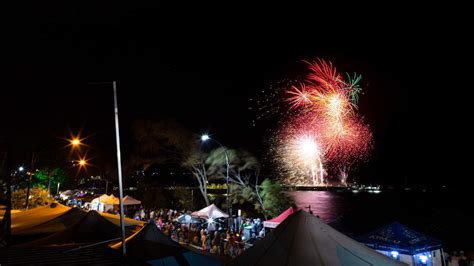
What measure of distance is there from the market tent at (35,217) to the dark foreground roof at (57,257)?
10.5m

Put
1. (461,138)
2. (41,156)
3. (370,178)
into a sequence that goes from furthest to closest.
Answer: (370,178) → (461,138) → (41,156)

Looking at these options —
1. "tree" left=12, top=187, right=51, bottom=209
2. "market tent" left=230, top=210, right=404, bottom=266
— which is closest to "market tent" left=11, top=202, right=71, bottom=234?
"tree" left=12, top=187, right=51, bottom=209

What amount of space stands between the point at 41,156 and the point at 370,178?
158231 mm

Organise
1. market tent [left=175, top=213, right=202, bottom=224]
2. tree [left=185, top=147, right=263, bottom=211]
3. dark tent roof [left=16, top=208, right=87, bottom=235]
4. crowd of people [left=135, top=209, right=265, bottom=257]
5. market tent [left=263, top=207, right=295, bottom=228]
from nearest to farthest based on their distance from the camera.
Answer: dark tent roof [left=16, top=208, right=87, bottom=235] < market tent [left=263, top=207, right=295, bottom=228] < crowd of people [left=135, top=209, right=265, bottom=257] < market tent [left=175, top=213, right=202, bottom=224] < tree [left=185, top=147, right=263, bottom=211]

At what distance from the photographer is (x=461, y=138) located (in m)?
108

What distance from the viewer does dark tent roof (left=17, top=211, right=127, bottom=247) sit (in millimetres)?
11539

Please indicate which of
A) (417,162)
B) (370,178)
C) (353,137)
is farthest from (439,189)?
(353,137)

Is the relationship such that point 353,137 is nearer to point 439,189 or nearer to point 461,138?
point 461,138

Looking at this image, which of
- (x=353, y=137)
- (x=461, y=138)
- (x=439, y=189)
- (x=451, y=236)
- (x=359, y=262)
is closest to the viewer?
(x=359, y=262)

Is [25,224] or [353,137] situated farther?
[353,137]

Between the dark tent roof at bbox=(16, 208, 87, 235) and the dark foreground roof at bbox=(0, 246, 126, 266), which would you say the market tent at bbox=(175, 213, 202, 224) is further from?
the dark foreground roof at bbox=(0, 246, 126, 266)

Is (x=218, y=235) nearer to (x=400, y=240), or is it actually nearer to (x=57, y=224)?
(x=57, y=224)

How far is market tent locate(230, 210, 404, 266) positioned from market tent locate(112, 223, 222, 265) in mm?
3061

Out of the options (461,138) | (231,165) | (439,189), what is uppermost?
(461,138)
